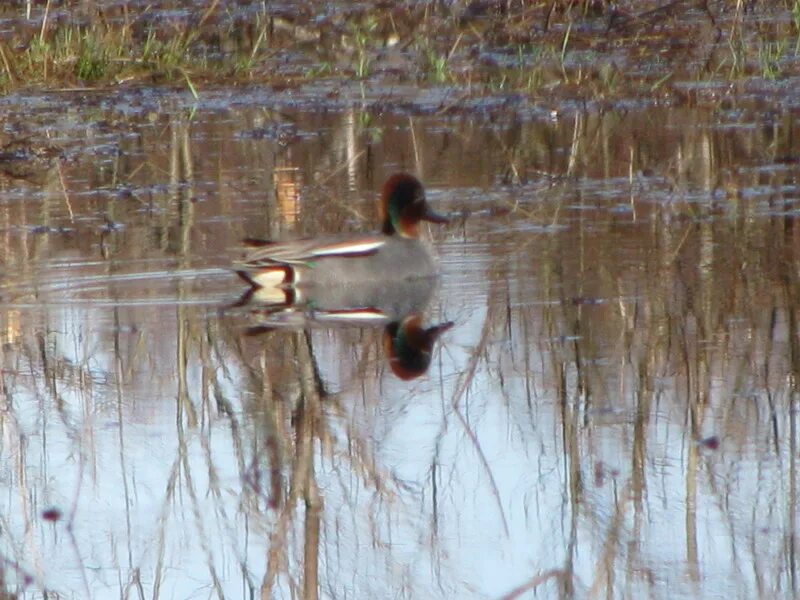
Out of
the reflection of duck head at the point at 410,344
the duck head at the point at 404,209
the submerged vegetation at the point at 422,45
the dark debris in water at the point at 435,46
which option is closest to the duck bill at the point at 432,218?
the duck head at the point at 404,209

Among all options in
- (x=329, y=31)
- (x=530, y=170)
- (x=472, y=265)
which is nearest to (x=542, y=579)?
(x=472, y=265)

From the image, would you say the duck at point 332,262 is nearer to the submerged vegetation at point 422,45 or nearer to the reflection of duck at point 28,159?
the reflection of duck at point 28,159

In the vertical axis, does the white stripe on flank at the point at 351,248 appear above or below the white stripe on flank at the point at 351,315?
above

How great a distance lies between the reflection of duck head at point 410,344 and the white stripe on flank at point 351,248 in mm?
678

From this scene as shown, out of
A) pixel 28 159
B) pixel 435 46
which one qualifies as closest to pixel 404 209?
pixel 28 159

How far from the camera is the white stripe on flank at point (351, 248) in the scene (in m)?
7.84

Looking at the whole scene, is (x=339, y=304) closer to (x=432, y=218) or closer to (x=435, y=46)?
(x=432, y=218)

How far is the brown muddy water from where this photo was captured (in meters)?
4.73

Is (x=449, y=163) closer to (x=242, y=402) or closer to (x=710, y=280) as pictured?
(x=710, y=280)

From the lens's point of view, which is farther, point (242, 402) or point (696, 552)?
point (242, 402)

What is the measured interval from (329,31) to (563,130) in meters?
6.06

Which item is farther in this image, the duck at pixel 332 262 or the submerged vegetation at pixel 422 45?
the submerged vegetation at pixel 422 45

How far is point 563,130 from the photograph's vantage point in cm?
1194

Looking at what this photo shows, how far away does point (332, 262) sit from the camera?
791 centimetres
